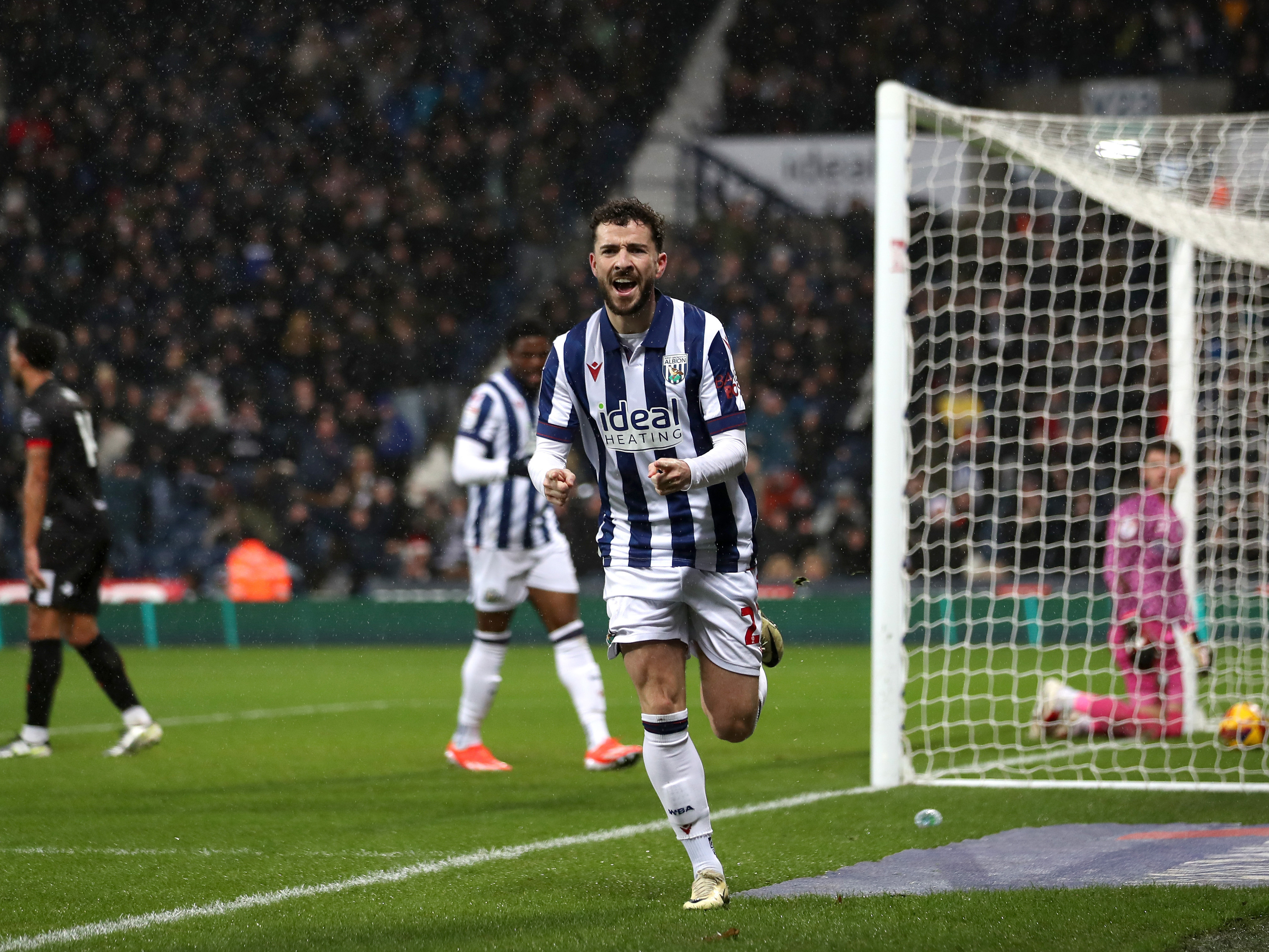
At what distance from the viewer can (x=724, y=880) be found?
4.52 metres

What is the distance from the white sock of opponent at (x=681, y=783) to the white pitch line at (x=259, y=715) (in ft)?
19.9

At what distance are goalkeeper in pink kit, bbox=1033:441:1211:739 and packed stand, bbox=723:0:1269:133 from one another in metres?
12.7

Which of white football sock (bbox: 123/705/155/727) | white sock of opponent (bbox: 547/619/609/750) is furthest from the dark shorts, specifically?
white sock of opponent (bbox: 547/619/609/750)

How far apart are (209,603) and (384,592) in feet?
6.49

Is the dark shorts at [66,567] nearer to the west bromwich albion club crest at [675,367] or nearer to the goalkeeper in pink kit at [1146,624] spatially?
the west bromwich albion club crest at [675,367]

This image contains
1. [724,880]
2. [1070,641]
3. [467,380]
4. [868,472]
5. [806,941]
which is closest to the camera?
[806,941]

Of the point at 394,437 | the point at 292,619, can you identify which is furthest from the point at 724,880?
the point at 394,437

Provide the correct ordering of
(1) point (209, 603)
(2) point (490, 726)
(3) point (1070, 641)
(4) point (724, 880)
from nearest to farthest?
(4) point (724, 880), (2) point (490, 726), (3) point (1070, 641), (1) point (209, 603)

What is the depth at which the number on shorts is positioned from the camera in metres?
8.48

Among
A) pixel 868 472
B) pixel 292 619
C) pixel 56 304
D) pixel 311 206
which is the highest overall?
pixel 311 206

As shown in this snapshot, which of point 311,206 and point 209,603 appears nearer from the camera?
point 209,603

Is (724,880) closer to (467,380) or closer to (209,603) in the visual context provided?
(209,603)

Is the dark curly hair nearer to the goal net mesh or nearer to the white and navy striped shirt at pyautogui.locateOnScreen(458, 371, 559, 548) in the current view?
the goal net mesh

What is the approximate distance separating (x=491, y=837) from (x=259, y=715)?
17.0ft
